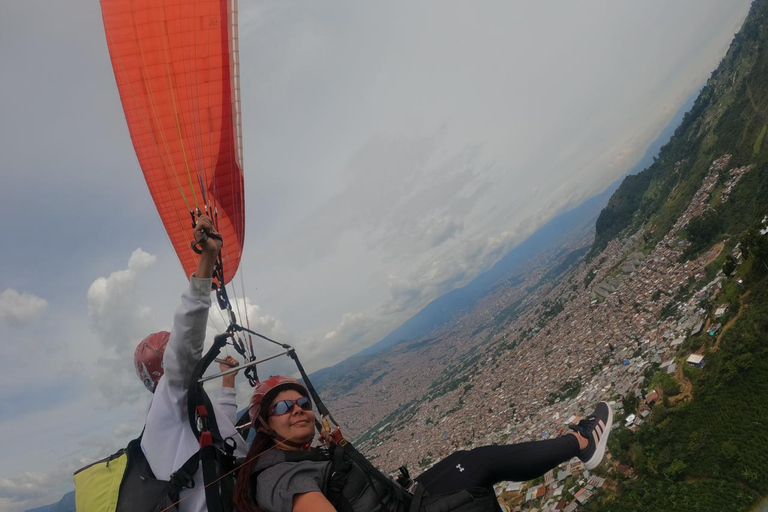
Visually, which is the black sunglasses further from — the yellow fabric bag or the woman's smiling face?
the yellow fabric bag

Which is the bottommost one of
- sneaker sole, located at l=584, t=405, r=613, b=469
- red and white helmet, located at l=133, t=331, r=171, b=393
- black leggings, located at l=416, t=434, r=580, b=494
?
sneaker sole, located at l=584, t=405, r=613, b=469

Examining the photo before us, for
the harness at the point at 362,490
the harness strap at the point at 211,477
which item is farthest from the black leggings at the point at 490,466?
the harness strap at the point at 211,477

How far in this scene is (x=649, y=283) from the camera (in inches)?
1510

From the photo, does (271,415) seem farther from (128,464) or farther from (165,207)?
(165,207)

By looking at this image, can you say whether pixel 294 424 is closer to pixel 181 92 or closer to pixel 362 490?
pixel 362 490

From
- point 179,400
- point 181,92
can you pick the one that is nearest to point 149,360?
point 179,400

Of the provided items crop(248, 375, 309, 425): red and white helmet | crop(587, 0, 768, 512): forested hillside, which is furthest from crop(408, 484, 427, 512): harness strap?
crop(587, 0, 768, 512): forested hillside

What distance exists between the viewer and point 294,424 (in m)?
2.88

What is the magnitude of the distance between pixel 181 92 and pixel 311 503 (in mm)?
5041

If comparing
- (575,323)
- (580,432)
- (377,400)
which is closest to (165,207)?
(580,432)

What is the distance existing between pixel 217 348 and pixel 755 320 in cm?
2220

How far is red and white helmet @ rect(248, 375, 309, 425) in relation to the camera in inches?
119

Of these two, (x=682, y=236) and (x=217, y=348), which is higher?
(x=217, y=348)

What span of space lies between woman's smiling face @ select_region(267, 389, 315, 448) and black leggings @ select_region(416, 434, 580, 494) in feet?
3.19
